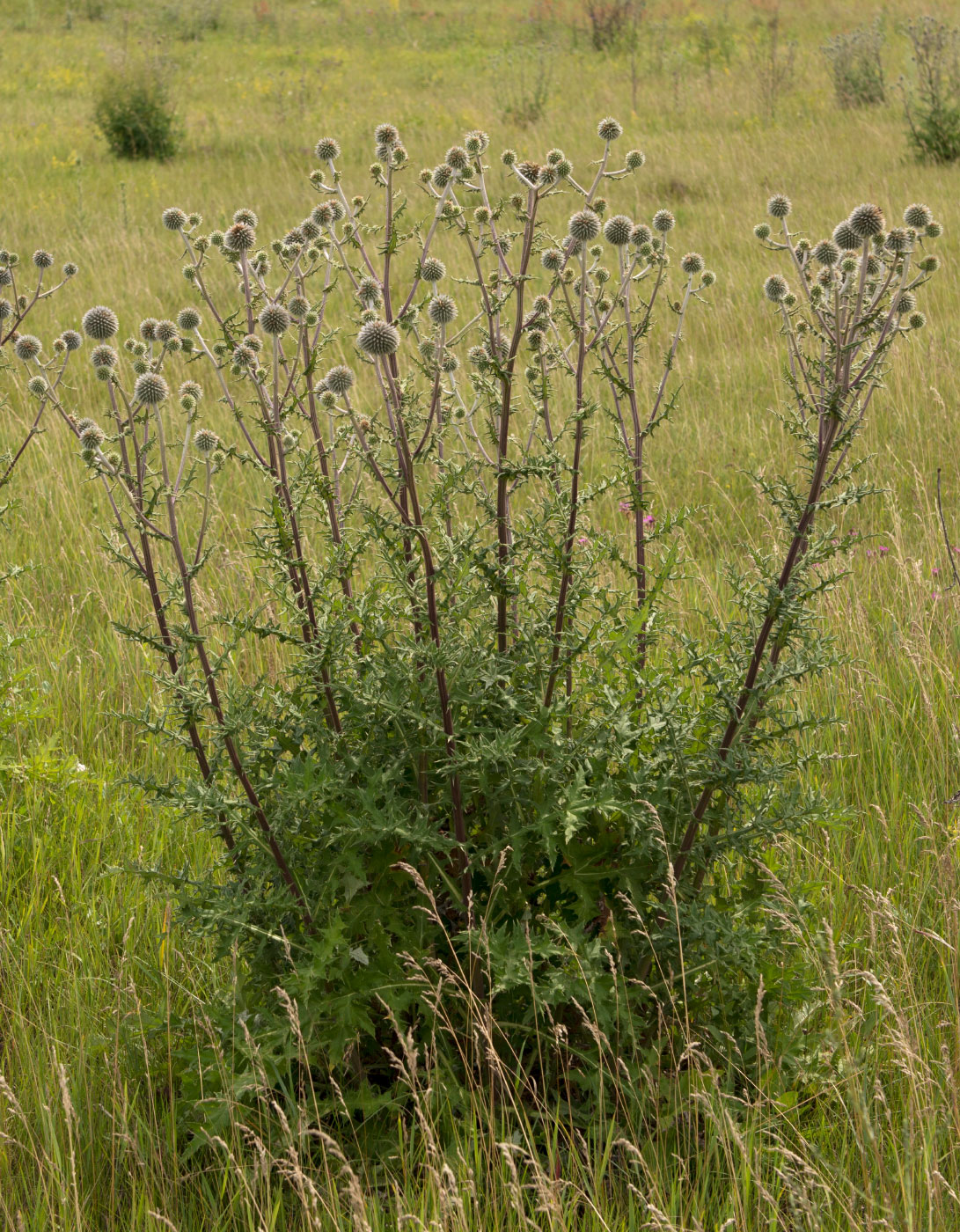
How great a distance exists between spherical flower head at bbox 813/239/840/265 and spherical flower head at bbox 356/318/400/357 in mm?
1017

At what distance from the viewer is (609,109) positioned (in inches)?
637

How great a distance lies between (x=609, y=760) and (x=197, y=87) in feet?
71.7

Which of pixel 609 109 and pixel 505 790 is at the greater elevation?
pixel 609 109

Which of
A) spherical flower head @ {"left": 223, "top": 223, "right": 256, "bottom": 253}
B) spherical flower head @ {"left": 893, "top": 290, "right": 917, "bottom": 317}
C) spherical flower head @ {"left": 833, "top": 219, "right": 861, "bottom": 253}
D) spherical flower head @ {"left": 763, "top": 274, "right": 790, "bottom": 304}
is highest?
spherical flower head @ {"left": 223, "top": 223, "right": 256, "bottom": 253}

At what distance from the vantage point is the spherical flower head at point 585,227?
2365 mm

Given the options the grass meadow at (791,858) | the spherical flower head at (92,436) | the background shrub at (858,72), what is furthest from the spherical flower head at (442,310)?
the background shrub at (858,72)

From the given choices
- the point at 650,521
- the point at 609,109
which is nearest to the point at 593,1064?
the point at 650,521

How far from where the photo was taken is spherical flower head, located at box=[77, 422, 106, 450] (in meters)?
2.33

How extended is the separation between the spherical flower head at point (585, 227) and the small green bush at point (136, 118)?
1395 cm

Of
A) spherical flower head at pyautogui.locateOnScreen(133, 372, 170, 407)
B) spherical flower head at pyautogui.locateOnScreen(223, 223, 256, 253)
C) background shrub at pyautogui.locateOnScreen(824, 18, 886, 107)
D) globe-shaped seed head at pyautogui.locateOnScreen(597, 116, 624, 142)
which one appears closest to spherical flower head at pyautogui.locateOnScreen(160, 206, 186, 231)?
spherical flower head at pyautogui.locateOnScreen(223, 223, 256, 253)

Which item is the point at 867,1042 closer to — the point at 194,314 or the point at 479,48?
the point at 194,314

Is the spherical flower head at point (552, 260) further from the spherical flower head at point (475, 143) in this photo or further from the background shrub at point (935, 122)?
the background shrub at point (935, 122)

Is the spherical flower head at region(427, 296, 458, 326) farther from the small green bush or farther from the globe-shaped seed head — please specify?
the small green bush

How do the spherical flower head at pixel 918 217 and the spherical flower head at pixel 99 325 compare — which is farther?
the spherical flower head at pixel 99 325
